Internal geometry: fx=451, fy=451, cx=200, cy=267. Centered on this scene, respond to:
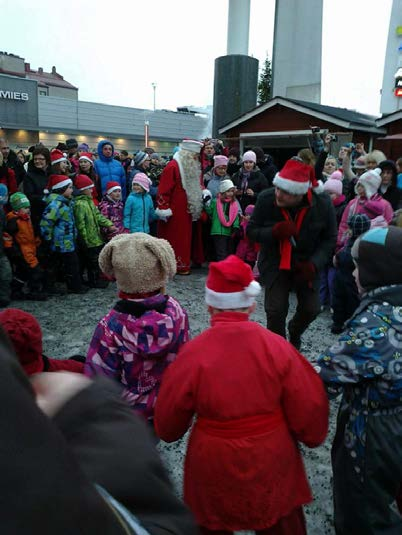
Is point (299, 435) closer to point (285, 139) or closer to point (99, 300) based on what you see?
point (99, 300)

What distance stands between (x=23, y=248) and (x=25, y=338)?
13.5ft

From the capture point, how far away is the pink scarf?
24.8ft

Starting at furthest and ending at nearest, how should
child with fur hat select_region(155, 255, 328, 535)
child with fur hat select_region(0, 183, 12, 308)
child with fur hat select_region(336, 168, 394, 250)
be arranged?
1. child with fur hat select_region(0, 183, 12, 308)
2. child with fur hat select_region(336, 168, 394, 250)
3. child with fur hat select_region(155, 255, 328, 535)

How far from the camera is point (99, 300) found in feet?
20.3

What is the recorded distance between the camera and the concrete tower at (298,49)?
18.1 metres

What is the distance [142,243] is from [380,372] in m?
1.37

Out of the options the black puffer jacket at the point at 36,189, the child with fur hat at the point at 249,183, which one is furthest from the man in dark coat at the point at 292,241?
the child with fur hat at the point at 249,183

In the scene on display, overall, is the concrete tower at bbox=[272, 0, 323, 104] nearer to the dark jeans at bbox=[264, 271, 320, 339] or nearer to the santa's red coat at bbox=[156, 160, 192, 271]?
the santa's red coat at bbox=[156, 160, 192, 271]

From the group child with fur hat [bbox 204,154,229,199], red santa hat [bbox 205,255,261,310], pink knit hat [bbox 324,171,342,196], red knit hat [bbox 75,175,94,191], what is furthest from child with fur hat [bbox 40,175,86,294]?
red santa hat [bbox 205,255,261,310]

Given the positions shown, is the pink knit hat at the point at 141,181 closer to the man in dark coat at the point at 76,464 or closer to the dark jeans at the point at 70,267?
the dark jeans at the point at 70,267

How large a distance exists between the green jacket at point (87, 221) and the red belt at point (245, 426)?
5098 millimetres

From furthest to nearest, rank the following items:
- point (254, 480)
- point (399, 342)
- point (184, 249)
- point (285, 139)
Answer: point (285, 139) → point (184, 249) → point (399, 342) → point (254, 480)

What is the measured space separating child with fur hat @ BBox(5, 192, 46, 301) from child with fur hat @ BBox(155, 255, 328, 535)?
4605 mm

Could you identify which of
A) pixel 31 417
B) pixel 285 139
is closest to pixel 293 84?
pixel 285 139
